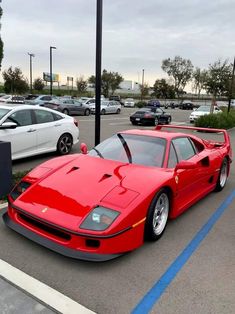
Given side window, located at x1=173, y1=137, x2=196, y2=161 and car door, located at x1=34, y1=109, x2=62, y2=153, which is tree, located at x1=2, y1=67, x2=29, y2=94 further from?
side window, located at x1=173, y1=137, x2=196, y2=161

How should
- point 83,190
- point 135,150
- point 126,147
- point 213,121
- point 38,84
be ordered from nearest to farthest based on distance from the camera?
1. point 83,190
2. point 135,150
3. point 126,147
4. point 213,121
5. point 38,84

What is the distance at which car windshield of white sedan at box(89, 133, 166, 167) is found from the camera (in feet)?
Answer: 15.2

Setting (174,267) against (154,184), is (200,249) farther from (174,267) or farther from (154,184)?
(154,184)

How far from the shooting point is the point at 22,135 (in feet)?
25.6

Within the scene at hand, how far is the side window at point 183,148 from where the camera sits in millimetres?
5016

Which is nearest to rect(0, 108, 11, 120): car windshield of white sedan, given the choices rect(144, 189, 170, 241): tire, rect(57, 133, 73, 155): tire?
rect(57, 133, 73, 155): tire

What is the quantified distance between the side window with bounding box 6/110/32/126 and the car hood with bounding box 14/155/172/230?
3802mm

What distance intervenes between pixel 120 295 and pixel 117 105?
34.3 meters

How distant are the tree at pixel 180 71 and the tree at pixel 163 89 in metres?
2.44

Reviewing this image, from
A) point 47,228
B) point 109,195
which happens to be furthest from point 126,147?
point 47,228

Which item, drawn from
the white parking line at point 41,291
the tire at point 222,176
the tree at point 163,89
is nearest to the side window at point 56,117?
the tire at point 222,176

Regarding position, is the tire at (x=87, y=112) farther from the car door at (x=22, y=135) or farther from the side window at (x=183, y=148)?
the side window at (x=183, y=148)

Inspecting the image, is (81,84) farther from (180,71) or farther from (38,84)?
(180,71)

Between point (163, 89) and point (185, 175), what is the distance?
86837 mm
